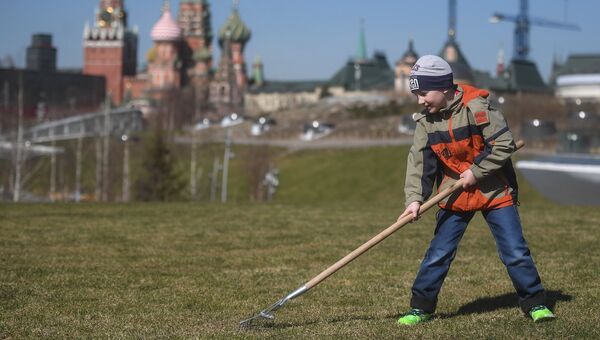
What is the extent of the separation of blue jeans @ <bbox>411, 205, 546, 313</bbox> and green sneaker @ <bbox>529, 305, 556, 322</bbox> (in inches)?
1.3

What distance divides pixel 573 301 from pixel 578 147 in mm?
26559

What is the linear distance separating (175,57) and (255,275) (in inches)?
6072

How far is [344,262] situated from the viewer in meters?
7.04

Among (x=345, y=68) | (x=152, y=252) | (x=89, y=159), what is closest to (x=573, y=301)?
(x=152, y=252)

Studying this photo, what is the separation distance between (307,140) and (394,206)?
7041 cm

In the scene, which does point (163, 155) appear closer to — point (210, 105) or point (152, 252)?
point (152, 252)

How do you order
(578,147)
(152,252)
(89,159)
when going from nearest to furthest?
(152,252) → (578,147) → (89,159)

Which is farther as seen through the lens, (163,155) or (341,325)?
(163,155)

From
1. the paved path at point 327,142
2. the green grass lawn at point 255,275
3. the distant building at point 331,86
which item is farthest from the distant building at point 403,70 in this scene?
the green grass lawn at point 255,275

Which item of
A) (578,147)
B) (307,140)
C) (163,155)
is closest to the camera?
(578,147)

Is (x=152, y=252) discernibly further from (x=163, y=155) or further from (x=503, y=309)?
(x=163, y=155)

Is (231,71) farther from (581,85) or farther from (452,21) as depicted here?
(581,85)

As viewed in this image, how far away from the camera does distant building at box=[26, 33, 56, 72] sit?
551ft

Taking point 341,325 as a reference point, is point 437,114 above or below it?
above
